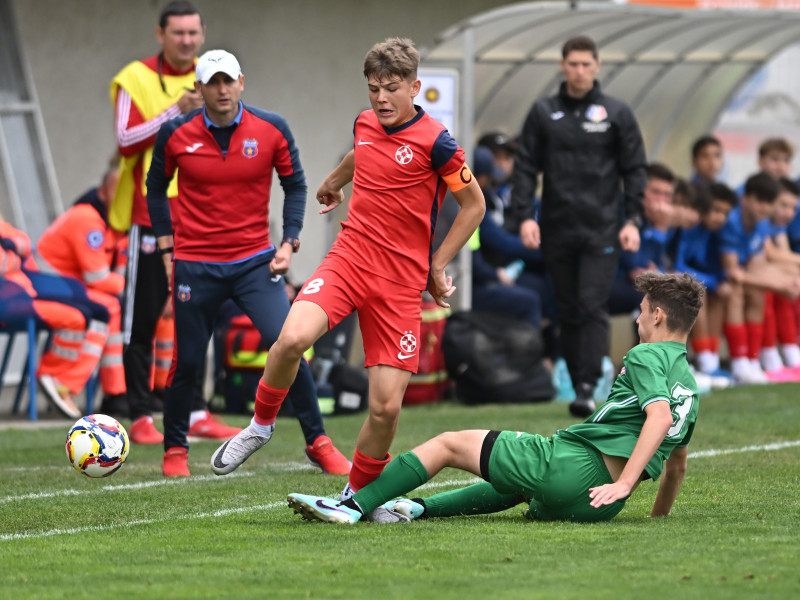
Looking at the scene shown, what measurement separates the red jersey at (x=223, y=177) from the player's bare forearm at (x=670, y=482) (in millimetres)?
2437

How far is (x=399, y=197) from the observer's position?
597 cm

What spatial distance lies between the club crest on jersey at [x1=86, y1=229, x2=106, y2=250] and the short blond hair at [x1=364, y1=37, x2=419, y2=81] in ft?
17.1

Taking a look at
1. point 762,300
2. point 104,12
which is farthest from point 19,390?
point 762,300

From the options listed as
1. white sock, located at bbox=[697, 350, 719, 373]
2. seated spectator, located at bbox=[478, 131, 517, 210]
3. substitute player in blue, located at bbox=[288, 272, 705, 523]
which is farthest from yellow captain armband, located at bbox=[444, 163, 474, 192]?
white sock, located at bbox=[697, 350, 719, 373]

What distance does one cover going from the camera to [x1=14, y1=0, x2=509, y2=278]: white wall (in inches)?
508

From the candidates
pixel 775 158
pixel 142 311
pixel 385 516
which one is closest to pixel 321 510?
pixel 385 516

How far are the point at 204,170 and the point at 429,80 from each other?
514cm

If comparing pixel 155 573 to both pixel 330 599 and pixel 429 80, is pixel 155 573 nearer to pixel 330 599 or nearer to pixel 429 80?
pixel 330 599

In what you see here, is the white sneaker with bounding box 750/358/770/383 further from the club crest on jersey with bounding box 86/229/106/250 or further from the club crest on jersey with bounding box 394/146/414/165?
the club crest on jersey with bounding box 394/146/414/165

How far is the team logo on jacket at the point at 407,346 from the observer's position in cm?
579

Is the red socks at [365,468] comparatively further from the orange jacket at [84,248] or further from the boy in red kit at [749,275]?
the boy in red kit at [749,275]

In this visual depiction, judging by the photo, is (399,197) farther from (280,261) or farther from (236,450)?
(236,450)

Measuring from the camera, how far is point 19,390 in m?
11.1

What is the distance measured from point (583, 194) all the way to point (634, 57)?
213 inches
